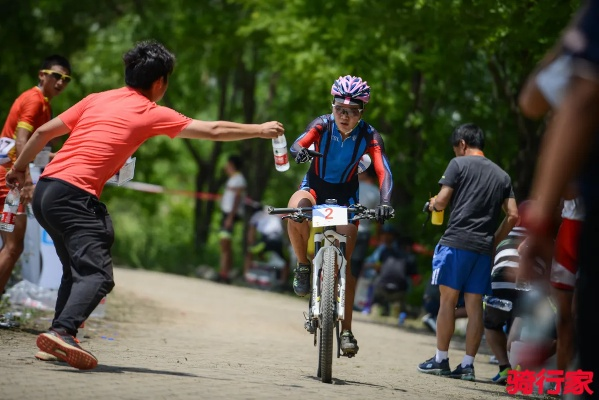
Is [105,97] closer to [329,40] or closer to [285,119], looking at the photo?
[329,40]

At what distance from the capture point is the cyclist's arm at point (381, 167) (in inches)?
328

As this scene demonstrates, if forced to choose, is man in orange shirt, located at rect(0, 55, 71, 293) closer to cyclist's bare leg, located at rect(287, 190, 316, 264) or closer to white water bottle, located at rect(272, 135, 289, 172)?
cyclist's bare leg, located at rect(287, 190, 316, 264)

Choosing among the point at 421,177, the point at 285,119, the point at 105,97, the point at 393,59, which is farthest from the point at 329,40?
the point at 105,97

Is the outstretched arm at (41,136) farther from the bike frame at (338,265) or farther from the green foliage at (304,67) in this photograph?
the green foliage at (304,67)

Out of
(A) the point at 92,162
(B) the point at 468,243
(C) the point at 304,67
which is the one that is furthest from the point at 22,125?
(C) the point at 304,67

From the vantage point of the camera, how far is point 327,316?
25.5ft

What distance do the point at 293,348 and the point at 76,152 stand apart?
4134mm

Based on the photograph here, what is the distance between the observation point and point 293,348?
10891 millimetres

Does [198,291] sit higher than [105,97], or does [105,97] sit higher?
[105,97]

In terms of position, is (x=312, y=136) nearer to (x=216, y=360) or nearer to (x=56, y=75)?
(x=216, y=360)

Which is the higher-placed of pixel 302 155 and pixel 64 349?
pixel 302 155

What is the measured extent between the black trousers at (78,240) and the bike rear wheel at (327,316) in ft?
4.91

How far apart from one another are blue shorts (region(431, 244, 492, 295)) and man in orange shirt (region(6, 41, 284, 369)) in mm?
2763

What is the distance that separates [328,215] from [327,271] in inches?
16.0
